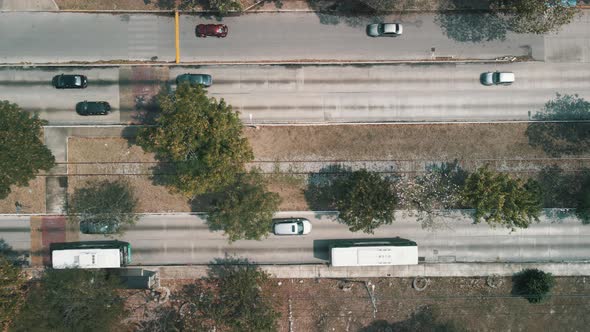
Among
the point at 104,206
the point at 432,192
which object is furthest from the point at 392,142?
the point at 104,206

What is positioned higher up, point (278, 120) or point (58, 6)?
point (58, 6)

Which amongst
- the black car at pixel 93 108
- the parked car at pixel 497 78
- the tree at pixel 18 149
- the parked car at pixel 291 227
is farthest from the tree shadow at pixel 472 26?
the tree at pixel 18 149

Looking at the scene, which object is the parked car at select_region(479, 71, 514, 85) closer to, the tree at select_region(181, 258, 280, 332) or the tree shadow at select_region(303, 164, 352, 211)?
the tree shadow at select_region(303, 164, 352, 211)

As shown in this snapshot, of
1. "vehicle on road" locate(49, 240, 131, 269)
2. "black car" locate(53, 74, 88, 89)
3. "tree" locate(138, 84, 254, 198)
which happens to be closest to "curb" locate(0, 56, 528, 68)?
"black car" locate(53, 74, 88, 89)

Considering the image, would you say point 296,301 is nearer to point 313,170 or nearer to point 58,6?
point 313,170

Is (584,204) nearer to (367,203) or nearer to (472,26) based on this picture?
(472,26)

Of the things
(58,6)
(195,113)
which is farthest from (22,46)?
(195,113)

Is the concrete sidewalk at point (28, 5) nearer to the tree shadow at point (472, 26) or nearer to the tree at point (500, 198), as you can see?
the tree shadow at point (472, 26)
